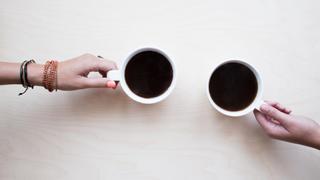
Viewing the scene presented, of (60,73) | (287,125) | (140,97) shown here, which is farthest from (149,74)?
(287,125)

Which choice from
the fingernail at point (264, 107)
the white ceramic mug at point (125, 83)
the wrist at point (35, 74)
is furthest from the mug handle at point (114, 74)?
the fingernail at point (264, 107)

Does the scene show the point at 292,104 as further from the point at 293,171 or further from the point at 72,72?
the point at 72,72

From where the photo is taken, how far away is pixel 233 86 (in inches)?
24.0

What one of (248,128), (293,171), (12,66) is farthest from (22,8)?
(293,171)

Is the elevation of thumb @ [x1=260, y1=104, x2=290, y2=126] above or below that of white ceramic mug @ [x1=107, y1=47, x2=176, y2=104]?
below

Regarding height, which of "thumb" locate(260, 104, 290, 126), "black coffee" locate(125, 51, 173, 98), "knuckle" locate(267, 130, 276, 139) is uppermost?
"black coffee" locate(125, 51, 173, 98)

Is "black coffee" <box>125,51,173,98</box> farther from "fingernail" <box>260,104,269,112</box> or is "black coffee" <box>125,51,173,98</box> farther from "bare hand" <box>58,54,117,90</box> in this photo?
"fingernail" <box>260,104,269,112</box>

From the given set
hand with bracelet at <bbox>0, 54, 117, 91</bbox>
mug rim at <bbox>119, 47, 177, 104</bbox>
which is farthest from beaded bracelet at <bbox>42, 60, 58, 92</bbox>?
mug rim at <bbox>119, 47, 177, 104</bbox>

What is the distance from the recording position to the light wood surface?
64 centimetres

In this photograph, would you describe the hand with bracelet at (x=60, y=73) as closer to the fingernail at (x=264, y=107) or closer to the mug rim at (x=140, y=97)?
the mug rim at (x=140, y=97)

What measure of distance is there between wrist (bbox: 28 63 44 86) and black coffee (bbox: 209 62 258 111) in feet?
0.99

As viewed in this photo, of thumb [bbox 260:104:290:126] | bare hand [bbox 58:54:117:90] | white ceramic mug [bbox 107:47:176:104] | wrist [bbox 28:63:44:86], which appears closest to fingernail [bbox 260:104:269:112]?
thumb [bbox 260:104:290:126]

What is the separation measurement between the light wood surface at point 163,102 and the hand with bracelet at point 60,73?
0.19ft

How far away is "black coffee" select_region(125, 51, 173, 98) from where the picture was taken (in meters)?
0.59
